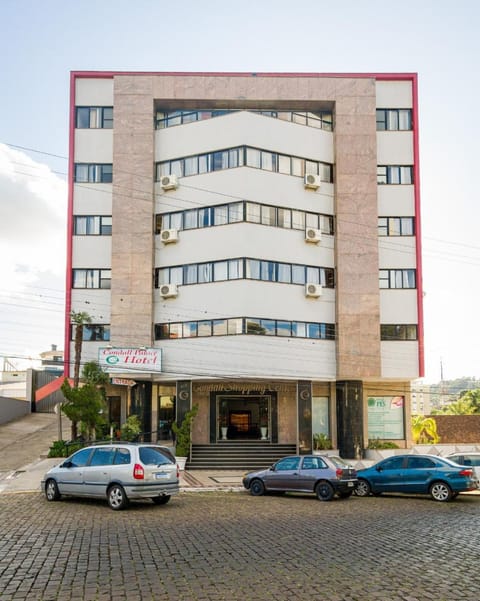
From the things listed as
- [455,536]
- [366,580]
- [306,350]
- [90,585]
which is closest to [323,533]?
[455,536]

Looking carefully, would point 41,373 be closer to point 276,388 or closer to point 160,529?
point 276,388

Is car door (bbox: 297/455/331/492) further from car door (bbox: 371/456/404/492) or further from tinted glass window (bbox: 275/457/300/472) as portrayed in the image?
car door (bbox: 371/456/404/492)

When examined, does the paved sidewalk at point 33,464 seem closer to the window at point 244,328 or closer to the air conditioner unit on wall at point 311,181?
the window at point 244,328

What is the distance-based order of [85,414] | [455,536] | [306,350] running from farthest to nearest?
[306,350], [85,414], [455,536]

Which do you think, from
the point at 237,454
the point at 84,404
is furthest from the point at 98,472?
the point at 237,454

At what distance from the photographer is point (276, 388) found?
3644cm

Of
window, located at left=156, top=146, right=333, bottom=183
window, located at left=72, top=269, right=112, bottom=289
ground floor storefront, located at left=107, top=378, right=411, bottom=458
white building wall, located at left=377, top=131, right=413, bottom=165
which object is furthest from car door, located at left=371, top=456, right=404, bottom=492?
white building wall, located at left=377, top=131, right=413, bottom=165

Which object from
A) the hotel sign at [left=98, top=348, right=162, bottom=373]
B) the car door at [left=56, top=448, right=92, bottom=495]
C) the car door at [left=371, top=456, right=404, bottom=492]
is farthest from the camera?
the hotel sign at [left=98, top=348, right=162, bottom=373]

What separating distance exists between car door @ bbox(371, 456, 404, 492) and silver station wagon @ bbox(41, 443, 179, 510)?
6957 mm

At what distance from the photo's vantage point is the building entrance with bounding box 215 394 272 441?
3722cm

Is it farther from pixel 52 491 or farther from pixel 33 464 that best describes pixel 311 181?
pixel 52 491

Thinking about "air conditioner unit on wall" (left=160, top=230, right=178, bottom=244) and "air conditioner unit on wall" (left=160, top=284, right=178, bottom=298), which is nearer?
"air conditioner unit on wall" (left=160, top=284, right=178, bottom=298)

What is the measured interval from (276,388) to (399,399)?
7.28 metres

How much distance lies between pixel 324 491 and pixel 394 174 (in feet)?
73.2
